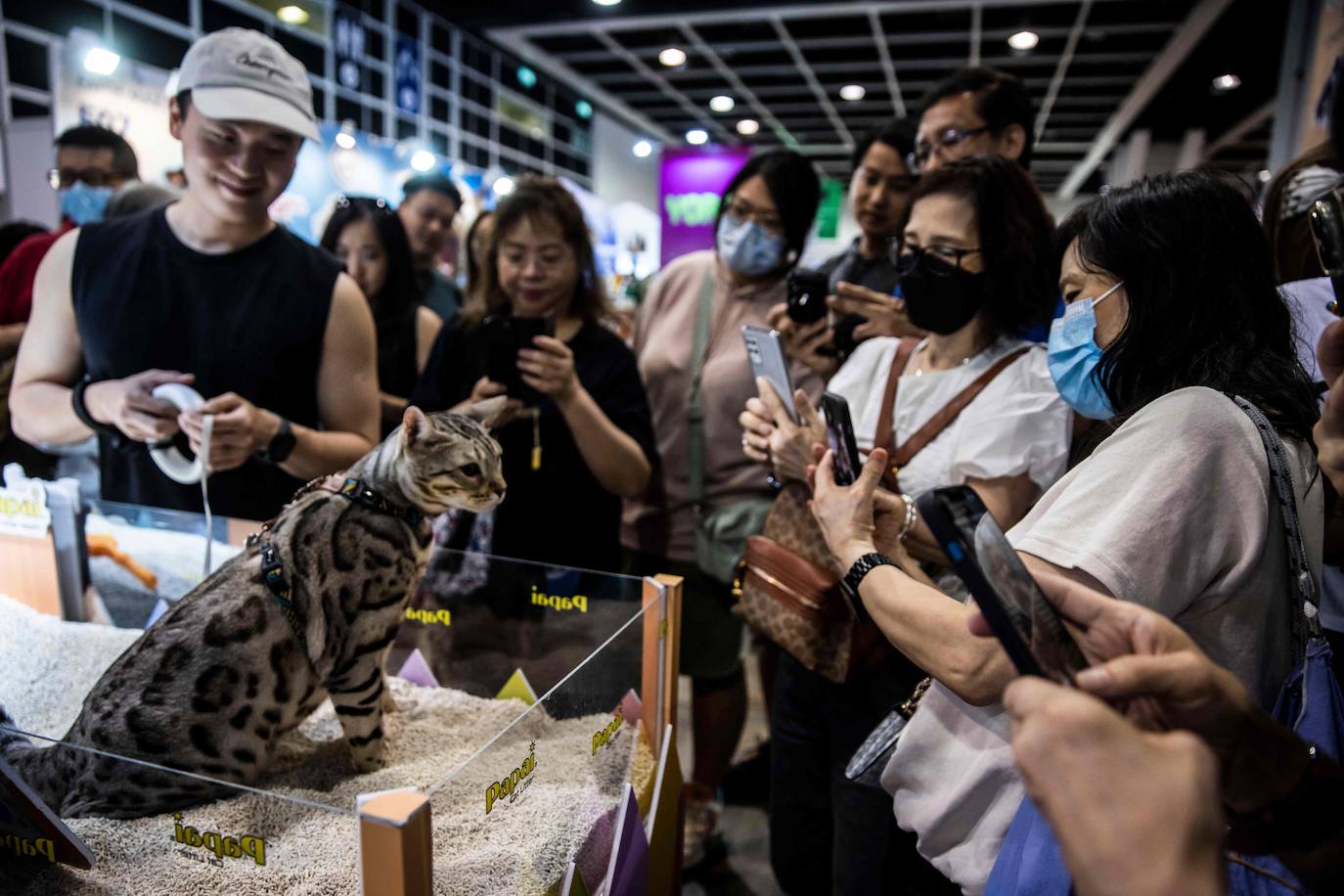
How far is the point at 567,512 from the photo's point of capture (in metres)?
1.93

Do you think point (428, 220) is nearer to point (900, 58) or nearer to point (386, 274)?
point (386, 274)

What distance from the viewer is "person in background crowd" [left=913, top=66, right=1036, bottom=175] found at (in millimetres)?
2059

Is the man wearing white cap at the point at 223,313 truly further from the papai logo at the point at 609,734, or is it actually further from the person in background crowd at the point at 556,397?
the papai logo at the point at 609,734

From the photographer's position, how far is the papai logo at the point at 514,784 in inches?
34.8

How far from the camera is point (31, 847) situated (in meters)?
0.87

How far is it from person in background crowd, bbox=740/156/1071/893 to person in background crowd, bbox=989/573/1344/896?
0.72m

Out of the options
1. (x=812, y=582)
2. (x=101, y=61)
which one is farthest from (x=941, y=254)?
(x=101, y=61)

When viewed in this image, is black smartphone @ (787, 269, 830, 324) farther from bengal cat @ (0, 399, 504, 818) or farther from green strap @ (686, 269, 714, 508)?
bengal cat @ (0, 399, 504, 818)

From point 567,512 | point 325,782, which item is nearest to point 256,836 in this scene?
point 325,782

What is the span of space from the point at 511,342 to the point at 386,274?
115 centimetres

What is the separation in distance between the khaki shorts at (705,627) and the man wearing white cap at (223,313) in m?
0.95

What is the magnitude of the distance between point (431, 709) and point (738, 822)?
1.48 m

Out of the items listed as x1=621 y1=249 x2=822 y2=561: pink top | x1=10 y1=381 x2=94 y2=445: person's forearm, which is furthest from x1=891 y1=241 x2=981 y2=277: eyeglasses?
x1=10 y1=381 x2=94 y2=445: person's forearm

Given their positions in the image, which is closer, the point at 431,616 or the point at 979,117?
the point at 431,616
